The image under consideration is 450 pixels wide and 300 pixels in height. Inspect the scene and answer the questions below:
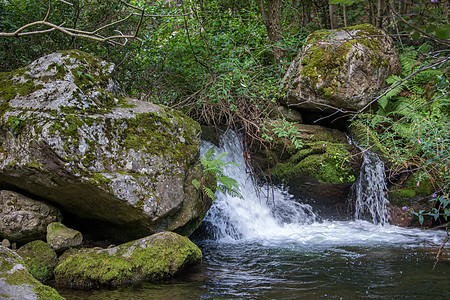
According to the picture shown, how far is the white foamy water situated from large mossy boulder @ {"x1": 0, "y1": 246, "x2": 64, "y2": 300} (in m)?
3.96

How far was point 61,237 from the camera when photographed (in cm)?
473

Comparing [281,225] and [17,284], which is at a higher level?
[17,284]

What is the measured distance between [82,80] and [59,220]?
219 cm

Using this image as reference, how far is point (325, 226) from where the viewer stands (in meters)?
7.12

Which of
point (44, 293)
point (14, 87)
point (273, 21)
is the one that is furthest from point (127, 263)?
point (273, 21)

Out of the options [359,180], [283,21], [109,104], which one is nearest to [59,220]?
[109,104]

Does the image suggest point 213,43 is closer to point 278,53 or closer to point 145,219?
point 278,53

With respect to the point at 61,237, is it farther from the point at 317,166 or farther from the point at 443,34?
the point at 317,166

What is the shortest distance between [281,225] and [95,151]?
13.7 feet

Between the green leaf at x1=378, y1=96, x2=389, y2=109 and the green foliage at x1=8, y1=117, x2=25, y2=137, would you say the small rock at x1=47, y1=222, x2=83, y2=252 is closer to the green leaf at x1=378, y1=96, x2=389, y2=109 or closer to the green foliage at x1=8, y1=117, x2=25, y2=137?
the green foliage at x1=8, y1=117, x2=25, y2=137

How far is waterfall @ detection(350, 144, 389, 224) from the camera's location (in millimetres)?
7281

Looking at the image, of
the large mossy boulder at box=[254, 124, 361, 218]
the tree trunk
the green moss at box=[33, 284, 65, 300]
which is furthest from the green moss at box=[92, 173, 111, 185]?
the tree trunk

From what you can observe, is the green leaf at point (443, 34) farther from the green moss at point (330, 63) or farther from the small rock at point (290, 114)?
the small rock at point (290, 114)

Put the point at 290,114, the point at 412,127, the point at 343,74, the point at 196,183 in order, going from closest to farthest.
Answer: the point at 196,183 < the point at 412,127 < the point at 343,74 < the point at 290,114
